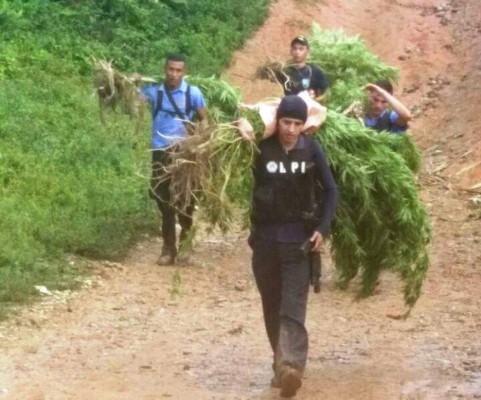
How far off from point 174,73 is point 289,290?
12.0 ft

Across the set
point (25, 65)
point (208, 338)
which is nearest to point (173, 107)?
point (208, 338)

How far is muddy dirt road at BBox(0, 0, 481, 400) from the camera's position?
770 cm

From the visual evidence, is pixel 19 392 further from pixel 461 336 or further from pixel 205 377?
pixel 461 336

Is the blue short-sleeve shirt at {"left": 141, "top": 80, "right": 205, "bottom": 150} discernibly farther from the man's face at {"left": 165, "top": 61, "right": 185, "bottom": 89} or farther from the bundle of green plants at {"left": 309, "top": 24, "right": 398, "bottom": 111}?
the bundle of green plants at {"left": 309, "top": 24, "right": 398, "bottom": 111}

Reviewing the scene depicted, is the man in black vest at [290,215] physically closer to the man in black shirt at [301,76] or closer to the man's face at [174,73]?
the man's face at [174,73]

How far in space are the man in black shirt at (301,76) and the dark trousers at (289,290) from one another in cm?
424

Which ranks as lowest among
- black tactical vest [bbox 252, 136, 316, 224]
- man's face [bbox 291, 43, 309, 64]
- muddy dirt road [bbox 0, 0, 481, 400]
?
muddy dirt road [bbox 0, 0, 481, 400]

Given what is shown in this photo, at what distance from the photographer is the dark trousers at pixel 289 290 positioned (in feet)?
23.9

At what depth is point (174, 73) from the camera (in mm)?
10555

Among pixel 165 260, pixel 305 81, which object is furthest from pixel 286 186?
pixel 305 81

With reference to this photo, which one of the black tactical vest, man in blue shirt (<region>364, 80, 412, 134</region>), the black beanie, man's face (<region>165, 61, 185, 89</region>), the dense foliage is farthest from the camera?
the dense foliage

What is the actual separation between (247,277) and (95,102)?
5.31 metres

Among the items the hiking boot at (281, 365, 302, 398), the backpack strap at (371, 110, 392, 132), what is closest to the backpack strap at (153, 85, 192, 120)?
the backpack strap at (371, 110, 392, 132)

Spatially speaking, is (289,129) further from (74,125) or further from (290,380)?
(74,125)
